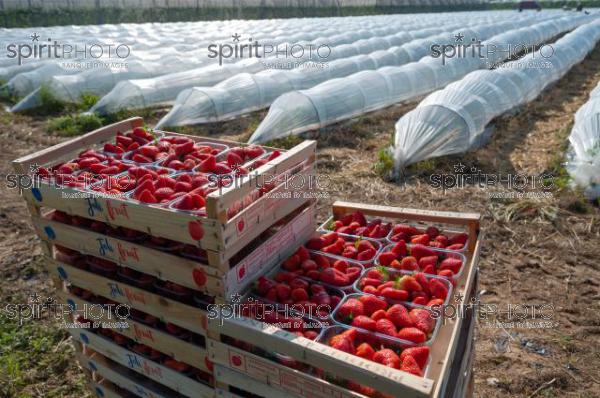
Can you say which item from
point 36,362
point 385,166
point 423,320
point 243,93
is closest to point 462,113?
point 385,166

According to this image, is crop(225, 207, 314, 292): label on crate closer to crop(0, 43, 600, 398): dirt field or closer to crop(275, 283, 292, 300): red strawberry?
crop(275, 283, 292, 300): red strawberry

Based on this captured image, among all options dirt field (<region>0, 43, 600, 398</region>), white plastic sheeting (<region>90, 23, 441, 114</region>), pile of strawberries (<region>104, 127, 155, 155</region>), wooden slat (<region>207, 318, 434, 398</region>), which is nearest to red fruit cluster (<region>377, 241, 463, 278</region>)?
wooden slat (<region>207, 318, 434, 398</region>)

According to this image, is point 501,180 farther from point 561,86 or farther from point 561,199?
point 561,86

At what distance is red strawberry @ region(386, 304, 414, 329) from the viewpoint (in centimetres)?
197

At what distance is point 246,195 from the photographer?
2.11m

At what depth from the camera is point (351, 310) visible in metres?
2.07

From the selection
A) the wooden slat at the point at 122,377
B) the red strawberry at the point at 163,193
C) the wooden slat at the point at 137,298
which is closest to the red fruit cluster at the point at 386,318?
the wooden slat at the point at 137,298

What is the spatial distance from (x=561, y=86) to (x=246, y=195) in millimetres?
12025

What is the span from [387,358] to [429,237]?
989mm

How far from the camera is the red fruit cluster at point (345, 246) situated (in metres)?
2.48

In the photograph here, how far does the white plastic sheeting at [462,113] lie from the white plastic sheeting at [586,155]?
42 mm

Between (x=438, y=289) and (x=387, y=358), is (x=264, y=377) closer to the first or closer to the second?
(x=387, y=358)

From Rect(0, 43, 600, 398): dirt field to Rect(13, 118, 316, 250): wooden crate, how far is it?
1641mm

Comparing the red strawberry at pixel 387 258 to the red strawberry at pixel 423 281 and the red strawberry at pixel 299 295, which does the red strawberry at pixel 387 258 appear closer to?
the red strawberry at pixel 423 281
